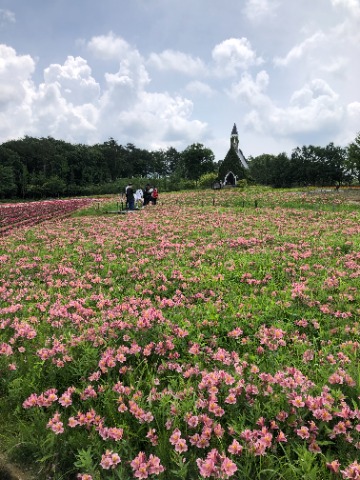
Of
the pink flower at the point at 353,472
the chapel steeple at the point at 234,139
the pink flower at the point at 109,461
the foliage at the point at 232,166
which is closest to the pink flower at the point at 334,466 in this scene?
the pink flower at the point at 353,472

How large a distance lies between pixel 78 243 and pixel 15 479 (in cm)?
1006

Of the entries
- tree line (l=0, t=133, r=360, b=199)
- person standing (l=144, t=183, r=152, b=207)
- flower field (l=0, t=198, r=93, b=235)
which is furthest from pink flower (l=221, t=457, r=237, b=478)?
tree line (l=0, t=133, r=360, b=199)

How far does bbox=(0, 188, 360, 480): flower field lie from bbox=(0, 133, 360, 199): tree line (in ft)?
141

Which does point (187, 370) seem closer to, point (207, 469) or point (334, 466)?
point (207, 469)

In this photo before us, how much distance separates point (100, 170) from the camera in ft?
314

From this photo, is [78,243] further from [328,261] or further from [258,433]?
[258,433]

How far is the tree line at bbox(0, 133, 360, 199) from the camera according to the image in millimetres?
70188

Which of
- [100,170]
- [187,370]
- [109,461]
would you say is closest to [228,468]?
[109,461]

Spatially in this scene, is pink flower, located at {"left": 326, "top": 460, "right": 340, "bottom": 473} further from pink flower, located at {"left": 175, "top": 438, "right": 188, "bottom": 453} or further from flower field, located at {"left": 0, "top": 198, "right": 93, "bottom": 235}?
flower field, located at {"left": 0, "top": 198, "right": 93, "bottom": 235}

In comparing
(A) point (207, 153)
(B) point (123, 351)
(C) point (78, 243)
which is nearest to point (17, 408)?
(B) point (123, 351)

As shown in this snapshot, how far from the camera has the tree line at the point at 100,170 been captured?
70188 mm

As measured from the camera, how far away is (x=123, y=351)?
4.64 m

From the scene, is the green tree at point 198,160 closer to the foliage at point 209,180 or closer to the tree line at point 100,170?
the tree line at point 100,170

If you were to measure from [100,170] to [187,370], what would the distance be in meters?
96.2
